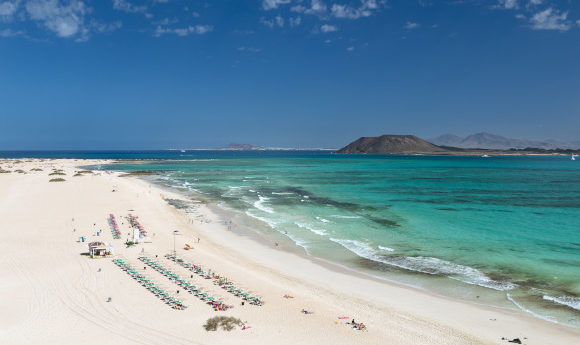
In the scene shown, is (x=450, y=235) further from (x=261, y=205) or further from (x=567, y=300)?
(x=261, y=205)

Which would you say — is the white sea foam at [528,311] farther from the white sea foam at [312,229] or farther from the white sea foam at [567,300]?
the white sea foam at [312,229]

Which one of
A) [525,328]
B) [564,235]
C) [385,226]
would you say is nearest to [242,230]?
[385,226]

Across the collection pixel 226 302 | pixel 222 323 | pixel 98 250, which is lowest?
pixel 226 302

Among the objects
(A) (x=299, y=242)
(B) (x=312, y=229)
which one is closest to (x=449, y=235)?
(B) (x=312, y=229)

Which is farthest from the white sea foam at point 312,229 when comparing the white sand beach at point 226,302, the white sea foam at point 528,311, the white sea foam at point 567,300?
the white sea foam at point 567,300

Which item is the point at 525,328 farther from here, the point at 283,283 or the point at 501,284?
the point at 283,283
